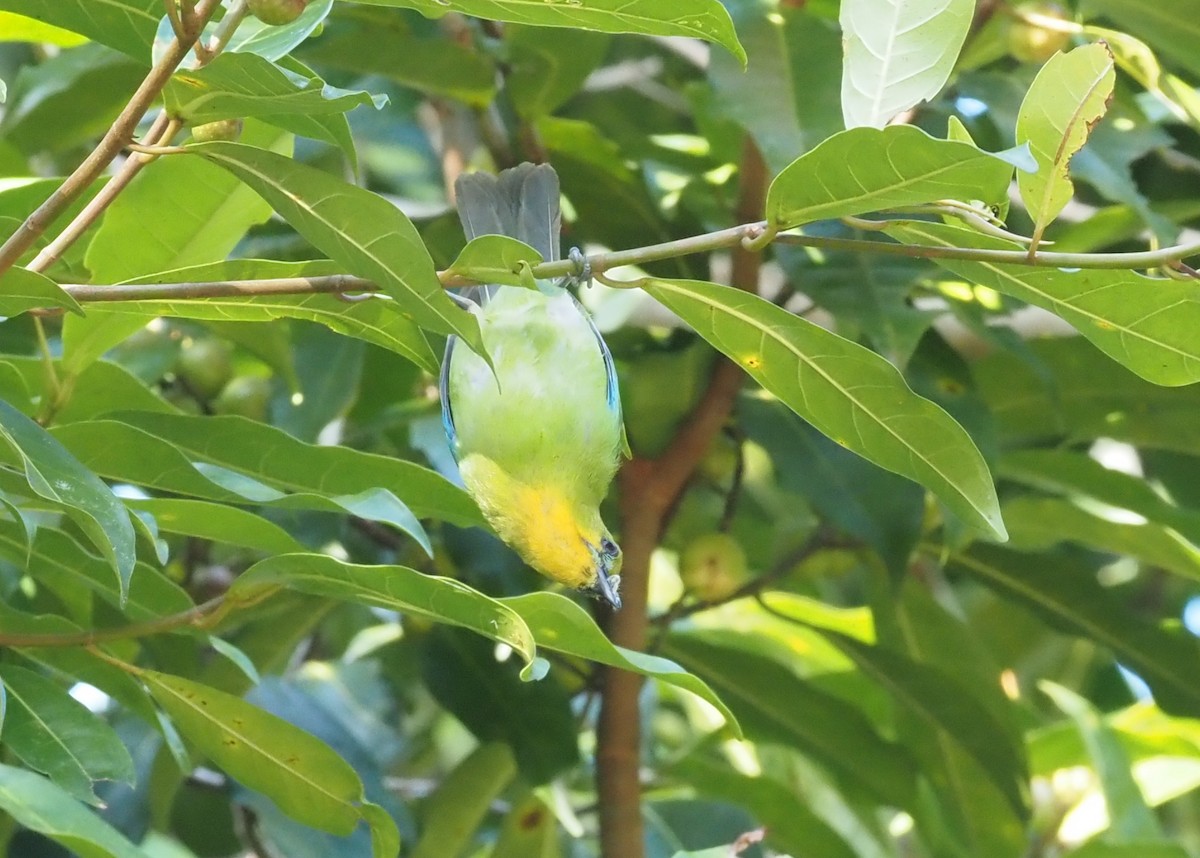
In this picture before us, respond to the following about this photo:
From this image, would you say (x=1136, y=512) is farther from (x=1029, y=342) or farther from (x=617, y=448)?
(x=617, y=448)

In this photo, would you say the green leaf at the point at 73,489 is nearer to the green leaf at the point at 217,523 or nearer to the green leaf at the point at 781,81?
the green leaf at the point at 217,523

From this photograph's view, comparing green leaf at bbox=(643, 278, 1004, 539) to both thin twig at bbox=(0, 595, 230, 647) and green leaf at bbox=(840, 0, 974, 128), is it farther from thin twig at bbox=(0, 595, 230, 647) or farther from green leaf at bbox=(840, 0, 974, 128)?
thin twig at bbox=(0, 595, 230, 647)

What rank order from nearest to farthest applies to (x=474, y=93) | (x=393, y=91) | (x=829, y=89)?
(x=829, y=89) → (x=474, y=93) → (x=393, y=91)

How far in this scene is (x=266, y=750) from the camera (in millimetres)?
1469

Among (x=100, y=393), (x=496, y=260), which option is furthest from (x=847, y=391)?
(x=100, y=393)

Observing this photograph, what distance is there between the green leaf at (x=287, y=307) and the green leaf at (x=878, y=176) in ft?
1.37

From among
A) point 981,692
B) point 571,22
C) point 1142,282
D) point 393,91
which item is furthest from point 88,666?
point 981,692

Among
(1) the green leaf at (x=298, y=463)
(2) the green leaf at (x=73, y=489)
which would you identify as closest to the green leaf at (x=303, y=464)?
(1) the green leaf at (x=298, y=463)

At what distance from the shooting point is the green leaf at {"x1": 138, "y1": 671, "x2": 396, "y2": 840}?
146cm

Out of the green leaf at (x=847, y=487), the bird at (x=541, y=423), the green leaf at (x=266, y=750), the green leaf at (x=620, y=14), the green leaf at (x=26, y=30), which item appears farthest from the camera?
the green leaf at (x=847, y=487)

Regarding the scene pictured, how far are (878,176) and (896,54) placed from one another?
22cm

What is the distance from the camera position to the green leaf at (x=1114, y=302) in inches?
42.7

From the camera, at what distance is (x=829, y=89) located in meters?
1.92

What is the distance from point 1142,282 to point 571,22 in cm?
49
